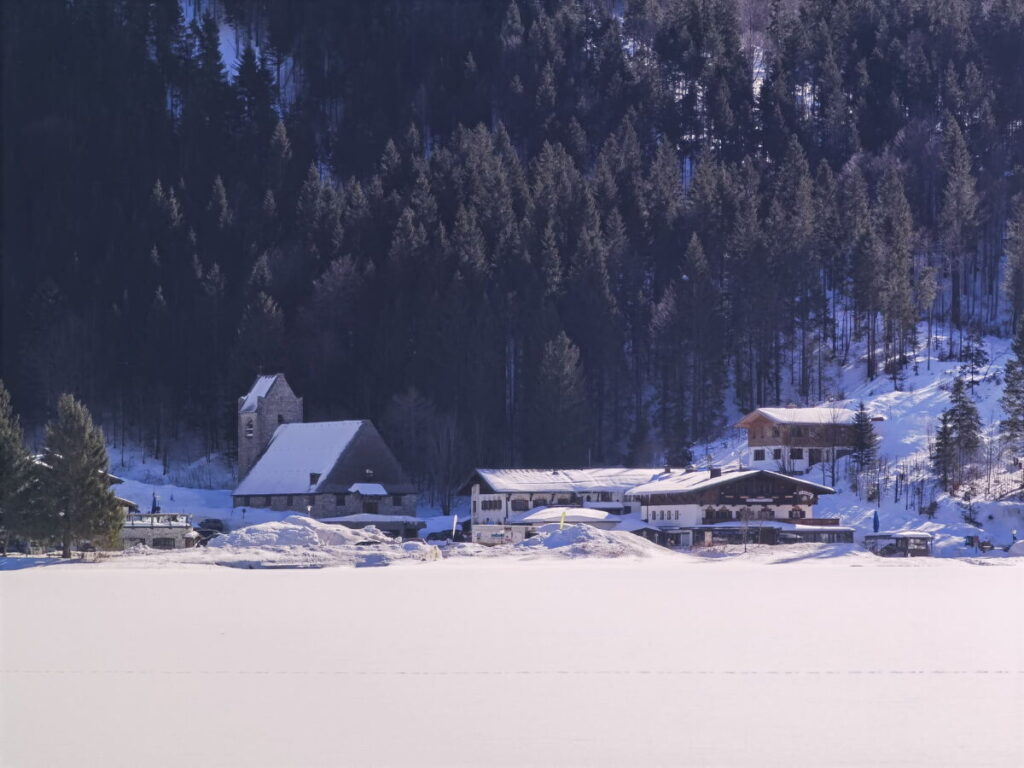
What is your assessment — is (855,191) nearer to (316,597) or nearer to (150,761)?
(316,597)

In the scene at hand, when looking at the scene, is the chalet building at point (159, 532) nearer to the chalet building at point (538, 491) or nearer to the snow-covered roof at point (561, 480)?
the chalet building at point (538, 491)

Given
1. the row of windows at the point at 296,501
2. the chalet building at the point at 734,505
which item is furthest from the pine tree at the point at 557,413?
the chalet building at the point at 734,505

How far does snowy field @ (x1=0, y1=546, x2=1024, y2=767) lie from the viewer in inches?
822

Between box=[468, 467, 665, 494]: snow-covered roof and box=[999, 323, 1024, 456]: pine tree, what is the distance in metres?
18.2

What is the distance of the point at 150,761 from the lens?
A: 20.2 m

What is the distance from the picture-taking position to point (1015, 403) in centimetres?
8156

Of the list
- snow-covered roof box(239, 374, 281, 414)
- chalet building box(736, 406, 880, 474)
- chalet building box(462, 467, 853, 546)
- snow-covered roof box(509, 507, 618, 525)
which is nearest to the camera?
chalet building box(462, 467, 853, 546)

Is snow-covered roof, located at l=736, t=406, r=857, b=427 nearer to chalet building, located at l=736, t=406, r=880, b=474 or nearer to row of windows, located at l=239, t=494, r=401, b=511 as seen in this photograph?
chalet building, located at l=736, t=406, r=880, b=474

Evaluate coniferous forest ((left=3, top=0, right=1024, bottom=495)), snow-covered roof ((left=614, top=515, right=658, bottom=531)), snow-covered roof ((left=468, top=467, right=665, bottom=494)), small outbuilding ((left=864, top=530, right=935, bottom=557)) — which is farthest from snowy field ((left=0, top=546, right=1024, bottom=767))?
coniferous forest ((left=3, top=0, right=1024, bottom=495))

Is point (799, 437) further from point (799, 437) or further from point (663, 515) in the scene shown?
point (663, 515)

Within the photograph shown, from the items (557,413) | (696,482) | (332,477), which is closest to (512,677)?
(696,482)

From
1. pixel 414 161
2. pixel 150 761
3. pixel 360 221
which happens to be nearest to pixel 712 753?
pixel 150 761

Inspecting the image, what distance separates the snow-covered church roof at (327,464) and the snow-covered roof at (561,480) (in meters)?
7.58

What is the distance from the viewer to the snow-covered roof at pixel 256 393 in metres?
95.0
